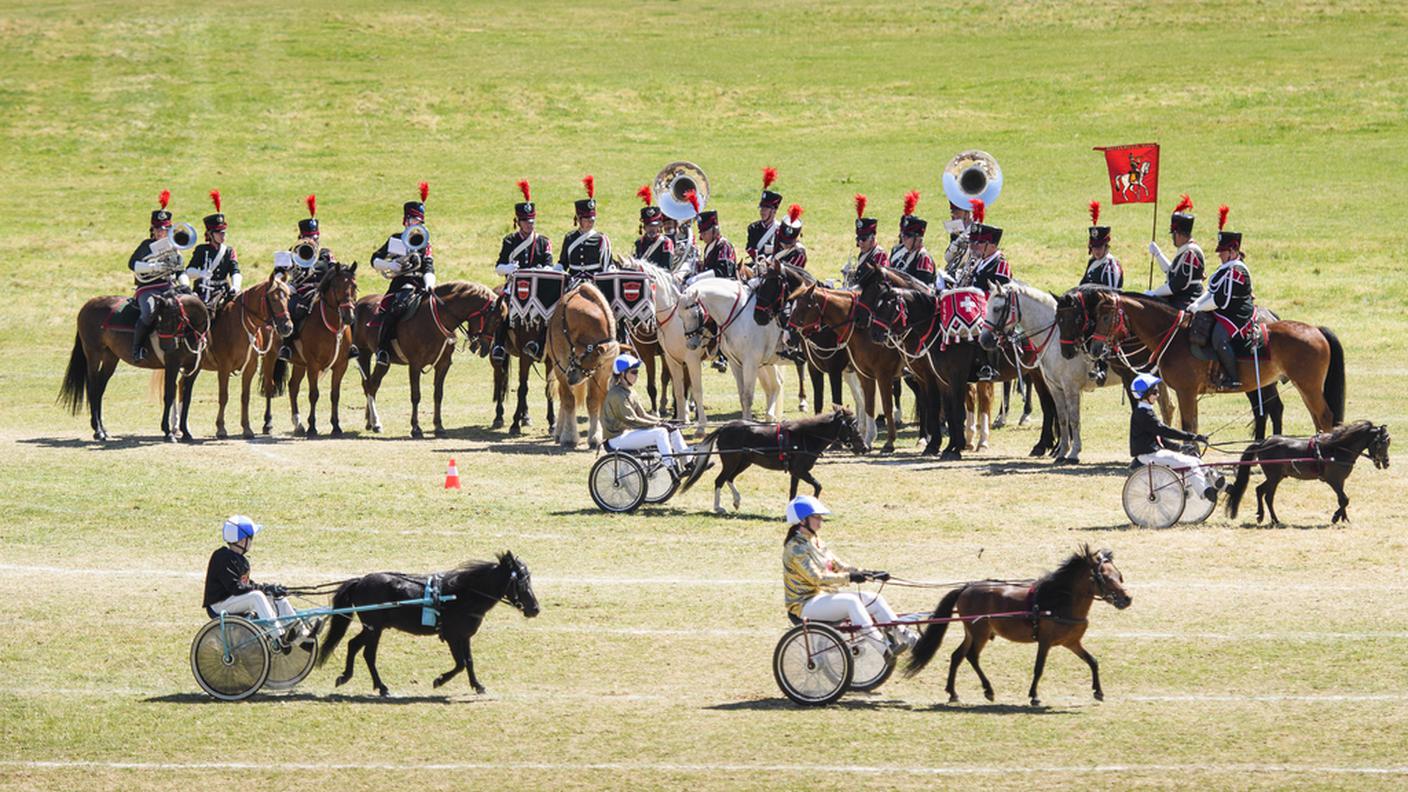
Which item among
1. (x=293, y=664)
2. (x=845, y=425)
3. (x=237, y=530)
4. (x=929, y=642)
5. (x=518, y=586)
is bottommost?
(x=293, y=664)

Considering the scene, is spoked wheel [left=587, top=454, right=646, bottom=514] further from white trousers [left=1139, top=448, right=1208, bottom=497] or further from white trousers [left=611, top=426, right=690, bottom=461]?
white trousers [left=1139, top=448, right=1208, bottom=497]

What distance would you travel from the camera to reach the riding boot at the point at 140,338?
29766 millimetres

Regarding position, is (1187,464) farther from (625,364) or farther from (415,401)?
(415,401)

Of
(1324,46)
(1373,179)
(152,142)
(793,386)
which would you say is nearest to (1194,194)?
(1373,179)

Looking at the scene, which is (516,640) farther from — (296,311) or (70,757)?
(296,311)

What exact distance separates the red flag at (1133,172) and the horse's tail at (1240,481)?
9.55 metres

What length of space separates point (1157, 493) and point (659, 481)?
556cm

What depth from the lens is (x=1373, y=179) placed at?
60.0 meters

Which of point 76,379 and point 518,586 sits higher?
point 76,379

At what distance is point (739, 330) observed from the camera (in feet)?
96.9

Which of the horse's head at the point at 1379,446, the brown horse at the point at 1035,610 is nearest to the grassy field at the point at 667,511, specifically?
the brown horse at the point at 1035,610

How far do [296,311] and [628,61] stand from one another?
46411 millimetres

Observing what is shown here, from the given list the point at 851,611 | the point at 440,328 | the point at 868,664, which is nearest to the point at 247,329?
the point at 440,328

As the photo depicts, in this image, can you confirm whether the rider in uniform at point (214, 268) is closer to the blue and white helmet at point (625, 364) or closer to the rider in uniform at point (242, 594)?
the blue and white helmet at point (625, 364)
